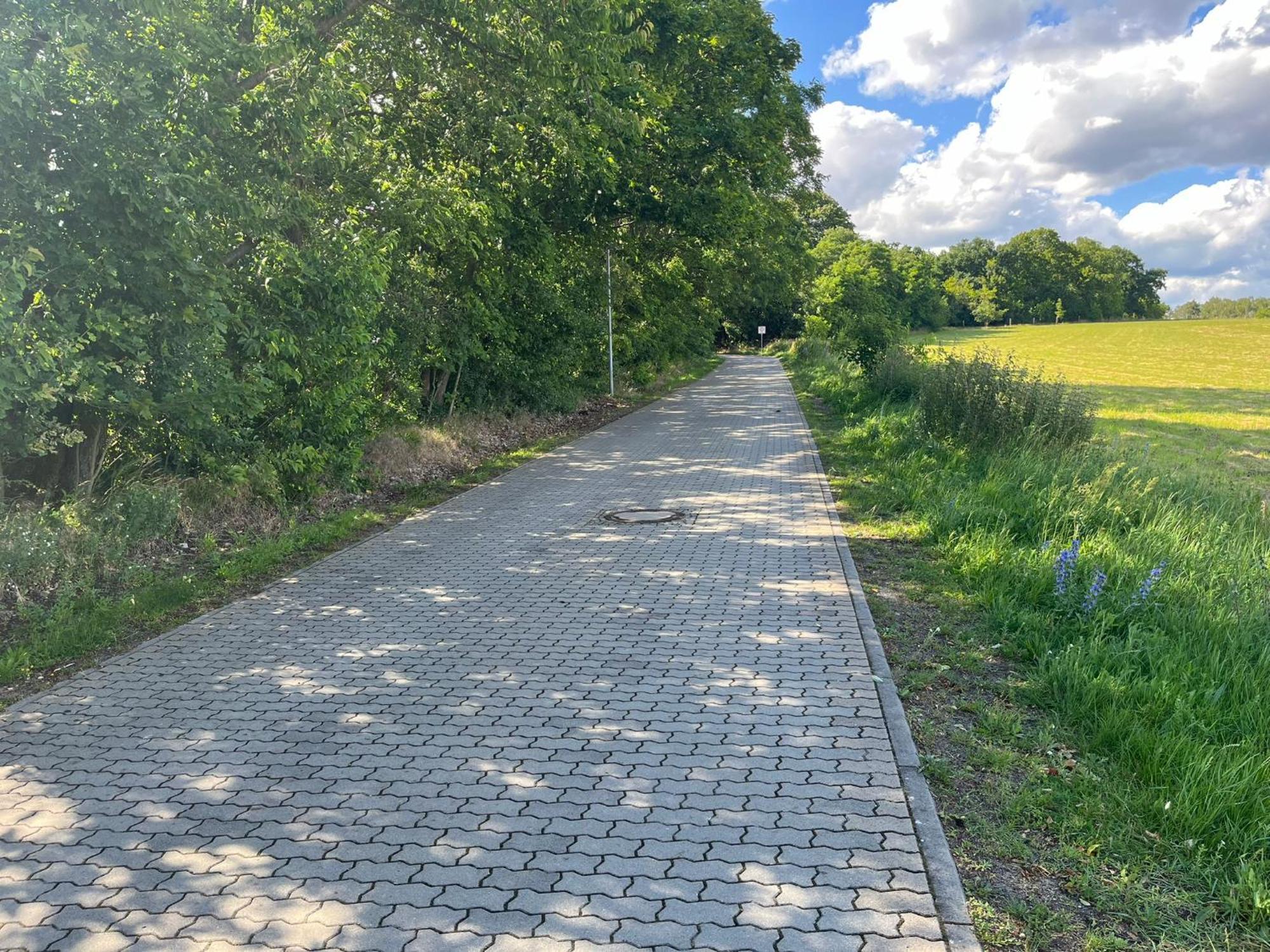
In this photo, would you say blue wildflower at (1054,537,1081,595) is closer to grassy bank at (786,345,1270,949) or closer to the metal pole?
grassy bank at (786,345,1270,949)

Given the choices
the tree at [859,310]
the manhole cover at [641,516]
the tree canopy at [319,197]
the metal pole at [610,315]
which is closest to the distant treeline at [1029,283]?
the tree at [859,310]

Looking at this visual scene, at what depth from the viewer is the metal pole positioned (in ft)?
73.5

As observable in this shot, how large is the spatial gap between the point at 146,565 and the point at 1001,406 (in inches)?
414

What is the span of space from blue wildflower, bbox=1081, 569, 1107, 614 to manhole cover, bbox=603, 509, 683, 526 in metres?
4.72

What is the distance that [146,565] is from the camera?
7375mm

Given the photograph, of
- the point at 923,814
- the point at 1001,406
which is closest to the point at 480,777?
the point at 923,814

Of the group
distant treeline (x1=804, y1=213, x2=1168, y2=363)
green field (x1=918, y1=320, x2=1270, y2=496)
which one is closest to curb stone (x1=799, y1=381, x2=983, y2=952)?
green field (x1=918, y1=320, x2=1270, y2=496)

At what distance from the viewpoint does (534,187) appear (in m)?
16.0

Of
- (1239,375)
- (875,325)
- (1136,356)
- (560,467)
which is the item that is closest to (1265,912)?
A: (560,467)

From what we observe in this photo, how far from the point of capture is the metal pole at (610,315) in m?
22.4

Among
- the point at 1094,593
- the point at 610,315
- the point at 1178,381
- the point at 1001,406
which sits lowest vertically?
the point at 1178,381

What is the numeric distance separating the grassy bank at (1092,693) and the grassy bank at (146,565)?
5.18 m

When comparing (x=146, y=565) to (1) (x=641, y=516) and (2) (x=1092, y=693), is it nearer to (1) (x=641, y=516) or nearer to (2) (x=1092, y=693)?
(1) (x=641, y=516)

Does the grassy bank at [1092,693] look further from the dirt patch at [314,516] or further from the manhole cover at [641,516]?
the dirt patch at [314,516]
